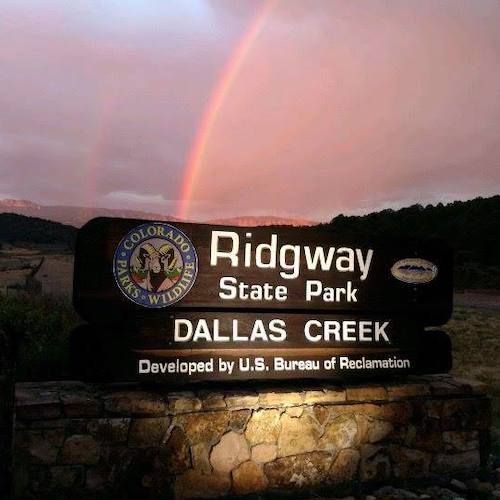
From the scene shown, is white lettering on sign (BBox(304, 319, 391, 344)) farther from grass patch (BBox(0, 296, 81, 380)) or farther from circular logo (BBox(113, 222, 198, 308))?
grass patch (BBox(0, 296, 81, 380))

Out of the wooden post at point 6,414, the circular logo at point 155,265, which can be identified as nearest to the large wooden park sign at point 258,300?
the circular logo at point 155,265

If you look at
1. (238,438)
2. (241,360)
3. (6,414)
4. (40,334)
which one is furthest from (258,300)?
(40,334)

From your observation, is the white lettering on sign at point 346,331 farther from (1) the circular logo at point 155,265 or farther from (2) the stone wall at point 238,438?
(1) the circular logo at point 155,265

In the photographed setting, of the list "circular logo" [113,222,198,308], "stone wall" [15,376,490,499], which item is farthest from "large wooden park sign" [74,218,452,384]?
"stone wall" [15,376,490,499]

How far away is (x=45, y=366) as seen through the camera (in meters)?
7.20

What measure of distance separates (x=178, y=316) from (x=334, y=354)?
1.51 metres

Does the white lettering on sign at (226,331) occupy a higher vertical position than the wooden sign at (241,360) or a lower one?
higher

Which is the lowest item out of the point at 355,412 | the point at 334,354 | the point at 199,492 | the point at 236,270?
the point at 199,492

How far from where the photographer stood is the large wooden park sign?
5035 mm

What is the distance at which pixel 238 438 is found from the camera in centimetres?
512

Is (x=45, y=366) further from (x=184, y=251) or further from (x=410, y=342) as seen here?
(x=410, y=342)

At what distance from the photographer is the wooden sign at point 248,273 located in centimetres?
500

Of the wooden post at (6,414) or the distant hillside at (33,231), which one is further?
the distant hillside at (33,231)

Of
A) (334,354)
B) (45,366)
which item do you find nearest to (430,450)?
(334,354)
